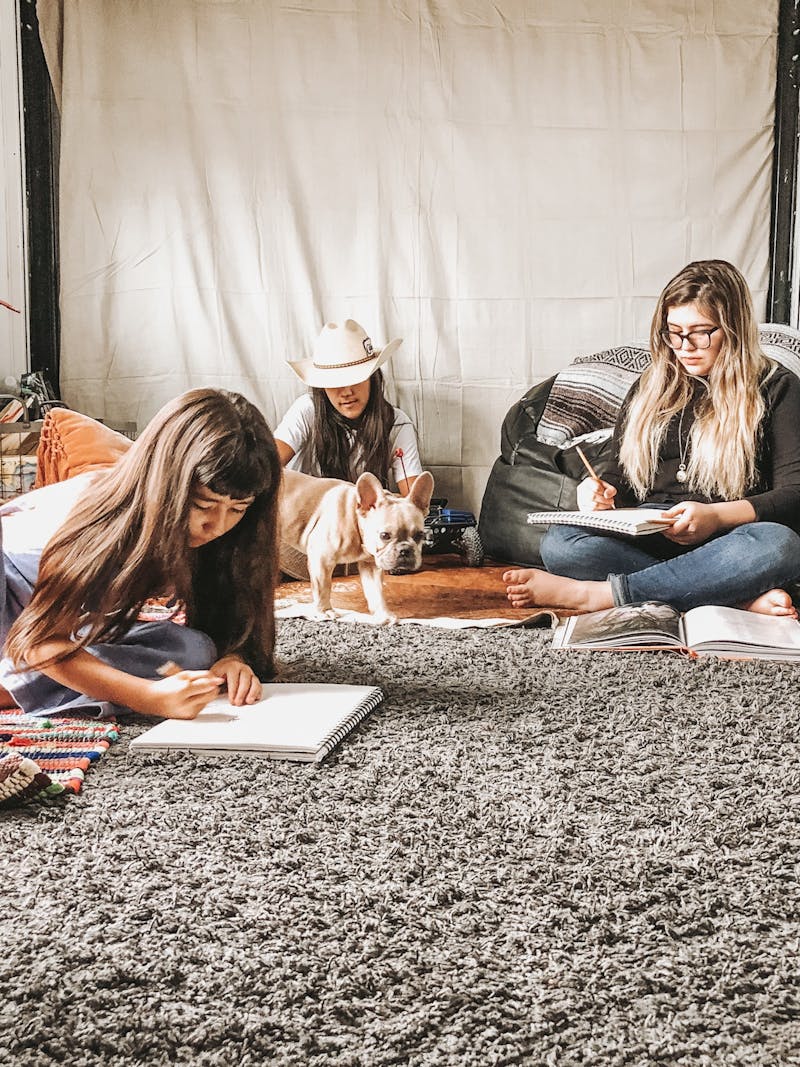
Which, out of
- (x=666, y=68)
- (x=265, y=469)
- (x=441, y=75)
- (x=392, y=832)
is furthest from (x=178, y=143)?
(x=392, y=832)

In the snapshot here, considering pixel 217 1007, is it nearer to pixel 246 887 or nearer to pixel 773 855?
pixel 246 887

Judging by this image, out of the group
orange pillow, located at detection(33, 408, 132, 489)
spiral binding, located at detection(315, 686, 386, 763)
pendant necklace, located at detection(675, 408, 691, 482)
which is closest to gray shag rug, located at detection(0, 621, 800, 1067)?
spiral binding, located at detection(315, 686, 386, 763)

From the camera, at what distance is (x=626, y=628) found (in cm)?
219

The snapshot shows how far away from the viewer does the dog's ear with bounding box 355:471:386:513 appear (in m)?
2.45

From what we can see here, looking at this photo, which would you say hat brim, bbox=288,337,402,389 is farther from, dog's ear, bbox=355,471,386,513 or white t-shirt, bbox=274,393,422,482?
dog's ear, bbox=355,471,386,513

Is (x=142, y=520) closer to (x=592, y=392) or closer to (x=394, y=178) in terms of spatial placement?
(x=592, y=392)

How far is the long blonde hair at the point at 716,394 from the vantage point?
2.48 m

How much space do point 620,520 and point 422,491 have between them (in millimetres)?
485

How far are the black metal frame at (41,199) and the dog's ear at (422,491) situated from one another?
2.00 meters

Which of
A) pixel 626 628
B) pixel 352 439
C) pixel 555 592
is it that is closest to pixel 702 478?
pixel 555 592

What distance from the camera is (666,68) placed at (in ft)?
12.5

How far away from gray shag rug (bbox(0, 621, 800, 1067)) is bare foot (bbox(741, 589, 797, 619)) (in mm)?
745

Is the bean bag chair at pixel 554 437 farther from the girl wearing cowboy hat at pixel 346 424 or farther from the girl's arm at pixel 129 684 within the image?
the girl's arm at pixel 129 684

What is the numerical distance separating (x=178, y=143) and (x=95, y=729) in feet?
9.34
